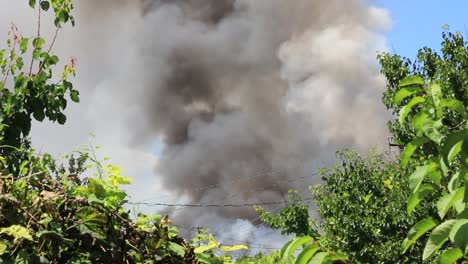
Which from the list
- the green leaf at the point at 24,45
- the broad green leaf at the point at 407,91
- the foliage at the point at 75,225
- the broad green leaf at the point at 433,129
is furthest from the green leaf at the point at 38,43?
the broad green leaf at the point at 433,129

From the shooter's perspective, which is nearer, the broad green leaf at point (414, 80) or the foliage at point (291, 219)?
the broad green leaf at point (414, 80)

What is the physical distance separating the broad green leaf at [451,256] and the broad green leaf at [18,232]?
1.34m

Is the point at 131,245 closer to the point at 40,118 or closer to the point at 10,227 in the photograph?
the point at 10,227

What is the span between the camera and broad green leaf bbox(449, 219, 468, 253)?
1635 millimetres

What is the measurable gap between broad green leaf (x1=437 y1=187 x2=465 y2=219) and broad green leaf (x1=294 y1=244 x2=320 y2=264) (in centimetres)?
39

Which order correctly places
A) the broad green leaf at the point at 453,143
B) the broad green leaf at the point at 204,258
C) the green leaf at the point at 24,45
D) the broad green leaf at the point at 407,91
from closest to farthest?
1. the broad green leaf at the point at 453,143
2. the broad green leaf at the point at 407,91
3. the broad green leaf at the point at 204,258
4. the green leaf at the point at 24,45

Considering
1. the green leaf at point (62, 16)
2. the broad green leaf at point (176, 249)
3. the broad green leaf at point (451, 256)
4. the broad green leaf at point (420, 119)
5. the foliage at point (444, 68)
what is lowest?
the broad green leaf at point (451, 256)

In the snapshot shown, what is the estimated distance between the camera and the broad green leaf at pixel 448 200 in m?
1.83

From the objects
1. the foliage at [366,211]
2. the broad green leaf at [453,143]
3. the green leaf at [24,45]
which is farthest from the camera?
the foliage at [366,211]

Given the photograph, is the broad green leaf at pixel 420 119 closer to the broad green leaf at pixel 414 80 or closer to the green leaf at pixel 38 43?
the broad green leaf at pixel 414 80

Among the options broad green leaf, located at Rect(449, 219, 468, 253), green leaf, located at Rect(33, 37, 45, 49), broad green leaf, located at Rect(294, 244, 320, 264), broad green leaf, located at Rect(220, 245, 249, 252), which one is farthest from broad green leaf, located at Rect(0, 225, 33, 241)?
green leaf, located at Rect(33, 37, 45, 49)

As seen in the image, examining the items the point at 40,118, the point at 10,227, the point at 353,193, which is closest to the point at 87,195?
the point at 10,227

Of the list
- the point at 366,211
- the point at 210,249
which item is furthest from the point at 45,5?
the point at 366,211

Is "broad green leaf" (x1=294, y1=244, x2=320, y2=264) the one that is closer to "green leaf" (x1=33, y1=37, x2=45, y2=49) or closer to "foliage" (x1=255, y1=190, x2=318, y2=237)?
"green leaf" (x1=33, y1=37, x2=45, y2=49)
